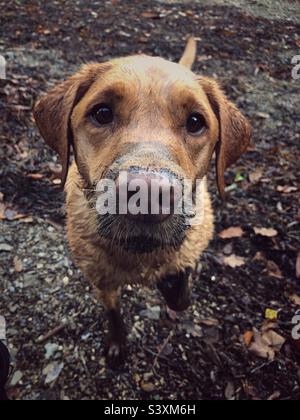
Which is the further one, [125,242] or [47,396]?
[47,396]

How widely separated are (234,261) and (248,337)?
757mm

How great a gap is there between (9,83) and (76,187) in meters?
3.03

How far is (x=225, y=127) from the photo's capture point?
2.92 m

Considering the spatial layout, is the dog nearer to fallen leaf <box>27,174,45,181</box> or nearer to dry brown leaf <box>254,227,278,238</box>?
dry brown leaf <box>254,227,278,238</box>

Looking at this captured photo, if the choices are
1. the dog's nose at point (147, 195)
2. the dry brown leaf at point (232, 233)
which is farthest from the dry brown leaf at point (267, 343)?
the dog's nose at point (147, 195)

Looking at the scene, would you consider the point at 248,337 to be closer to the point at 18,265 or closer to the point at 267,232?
the point at 267,232

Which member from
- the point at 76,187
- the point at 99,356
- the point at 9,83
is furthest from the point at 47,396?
the point at 9,83

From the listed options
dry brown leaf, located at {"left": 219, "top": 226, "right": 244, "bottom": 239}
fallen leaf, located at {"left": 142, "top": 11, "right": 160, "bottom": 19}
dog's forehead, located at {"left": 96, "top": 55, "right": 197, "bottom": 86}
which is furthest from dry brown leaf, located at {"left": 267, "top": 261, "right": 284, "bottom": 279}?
fallen leaf, located at {"left": 142, "top": 11, "right": 160, "bottom": 19}

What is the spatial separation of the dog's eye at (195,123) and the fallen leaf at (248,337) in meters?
1.86

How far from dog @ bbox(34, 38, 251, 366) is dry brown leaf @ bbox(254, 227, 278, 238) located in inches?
36.4

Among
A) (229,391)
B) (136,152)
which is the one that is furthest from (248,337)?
(136,152)

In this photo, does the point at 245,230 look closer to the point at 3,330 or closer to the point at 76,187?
the point at 76,187

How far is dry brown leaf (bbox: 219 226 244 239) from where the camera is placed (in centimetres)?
412

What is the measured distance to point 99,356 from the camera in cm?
332
